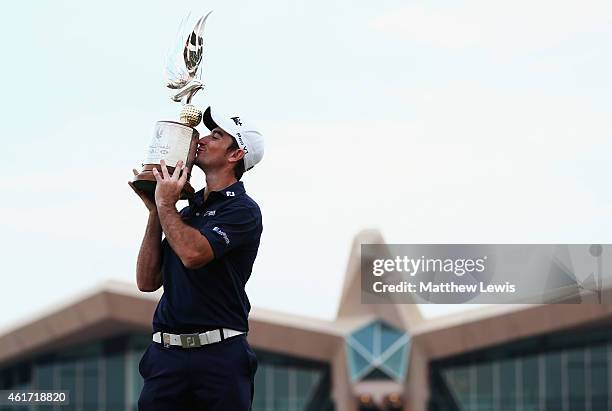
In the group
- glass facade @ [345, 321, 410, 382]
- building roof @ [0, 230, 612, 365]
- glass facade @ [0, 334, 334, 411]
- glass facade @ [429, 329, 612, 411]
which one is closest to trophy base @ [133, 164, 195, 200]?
building roof @ [0, 230, 612, 365]

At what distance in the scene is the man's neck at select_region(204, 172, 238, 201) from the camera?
5.92m

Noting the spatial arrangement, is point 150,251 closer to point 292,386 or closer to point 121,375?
point 121,375

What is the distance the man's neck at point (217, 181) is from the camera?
592cm

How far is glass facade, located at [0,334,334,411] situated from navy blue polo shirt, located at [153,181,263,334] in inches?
1362

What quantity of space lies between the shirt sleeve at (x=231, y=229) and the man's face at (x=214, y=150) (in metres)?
0.24

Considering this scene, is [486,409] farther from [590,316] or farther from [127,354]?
[127,354]

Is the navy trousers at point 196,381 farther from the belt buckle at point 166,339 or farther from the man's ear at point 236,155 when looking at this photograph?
the man's ear at point 236,155

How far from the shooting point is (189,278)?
5.74m

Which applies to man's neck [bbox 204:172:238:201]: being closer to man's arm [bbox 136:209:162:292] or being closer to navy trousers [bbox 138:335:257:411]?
man's arm [bbox 136:209:162:292]

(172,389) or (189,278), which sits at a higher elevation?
(189,278)

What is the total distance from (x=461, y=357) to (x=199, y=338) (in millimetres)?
35774

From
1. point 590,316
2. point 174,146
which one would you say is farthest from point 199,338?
point 590,316

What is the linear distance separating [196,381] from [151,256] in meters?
0.63

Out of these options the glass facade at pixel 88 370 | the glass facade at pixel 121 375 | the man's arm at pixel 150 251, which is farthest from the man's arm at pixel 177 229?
the glass facade at pixel 88 370
